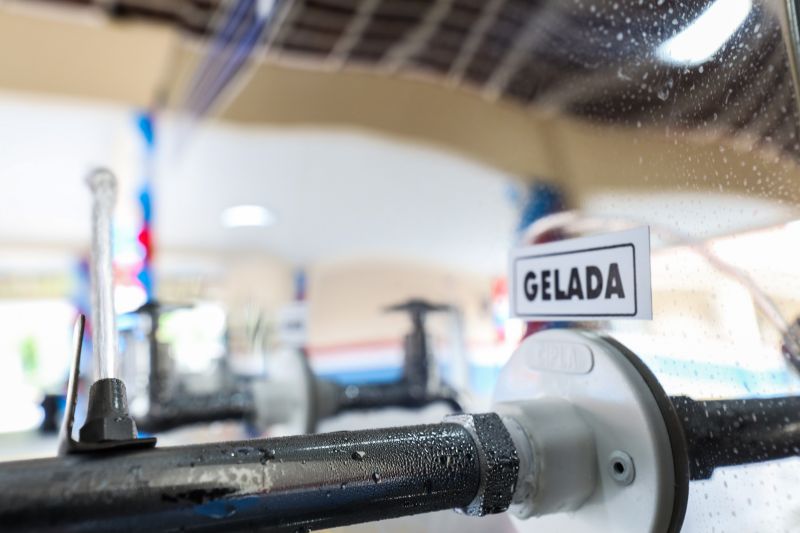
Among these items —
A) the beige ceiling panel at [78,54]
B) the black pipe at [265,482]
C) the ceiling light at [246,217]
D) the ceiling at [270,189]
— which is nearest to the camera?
the black pipe at [265,482]

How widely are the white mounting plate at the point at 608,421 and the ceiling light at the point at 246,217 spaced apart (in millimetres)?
806

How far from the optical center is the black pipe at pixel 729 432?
0.22 metres

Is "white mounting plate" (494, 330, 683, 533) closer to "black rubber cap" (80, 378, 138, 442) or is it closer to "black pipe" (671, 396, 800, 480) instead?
"black pipe" (671, 396, 800, 480)

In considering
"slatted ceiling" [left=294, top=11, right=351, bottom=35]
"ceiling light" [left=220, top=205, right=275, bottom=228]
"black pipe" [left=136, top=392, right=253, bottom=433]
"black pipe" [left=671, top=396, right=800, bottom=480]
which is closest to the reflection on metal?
"black pipe" [left=671, top=396, right=800, bottom=480]

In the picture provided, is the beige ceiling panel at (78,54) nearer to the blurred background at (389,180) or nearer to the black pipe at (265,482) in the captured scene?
the blurred background at (389,180)

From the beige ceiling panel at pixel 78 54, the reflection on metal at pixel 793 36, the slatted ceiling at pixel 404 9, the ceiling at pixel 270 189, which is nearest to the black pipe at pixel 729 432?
the reflection on metal at pixel 793 36

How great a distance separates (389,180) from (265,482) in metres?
0.59

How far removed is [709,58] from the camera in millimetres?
247

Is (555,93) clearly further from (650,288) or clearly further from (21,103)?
(21,103)

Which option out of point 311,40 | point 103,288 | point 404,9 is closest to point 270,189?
point 311,40

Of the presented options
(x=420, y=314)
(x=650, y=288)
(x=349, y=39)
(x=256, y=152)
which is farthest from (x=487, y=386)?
(x=256, y=152)

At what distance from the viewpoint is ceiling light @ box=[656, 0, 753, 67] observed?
0.78ft

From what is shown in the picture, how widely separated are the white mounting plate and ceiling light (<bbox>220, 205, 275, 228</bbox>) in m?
0.81

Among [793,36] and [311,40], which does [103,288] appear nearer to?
[793,36]
